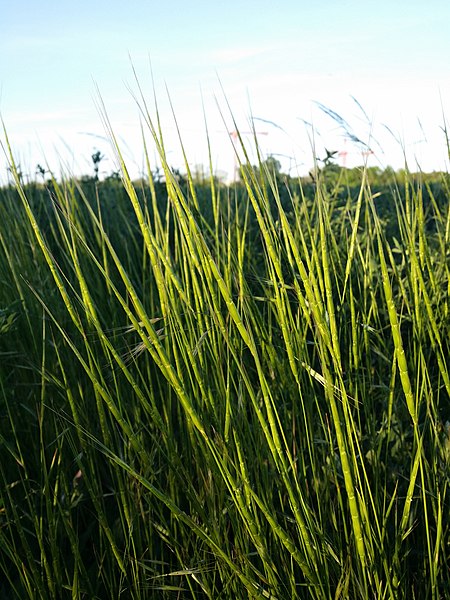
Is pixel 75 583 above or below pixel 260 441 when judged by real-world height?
below

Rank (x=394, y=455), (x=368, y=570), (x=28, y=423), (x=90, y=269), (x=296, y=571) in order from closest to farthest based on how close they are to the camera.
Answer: (x=368, y=570), (x=296, y=571), (x=394, y=455), (x=28, y=423), (x=90, y=269)

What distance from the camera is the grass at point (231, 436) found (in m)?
1.03

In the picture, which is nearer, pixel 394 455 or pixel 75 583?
pixel 75 583

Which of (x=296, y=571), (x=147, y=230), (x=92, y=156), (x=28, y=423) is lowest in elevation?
(x=296, y=571)

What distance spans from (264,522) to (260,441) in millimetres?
160

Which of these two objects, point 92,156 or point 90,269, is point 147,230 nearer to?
point 90,269

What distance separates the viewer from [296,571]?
4.32 ft

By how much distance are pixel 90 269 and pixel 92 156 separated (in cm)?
196

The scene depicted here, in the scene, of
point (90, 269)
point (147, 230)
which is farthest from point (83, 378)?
point (147, 230)

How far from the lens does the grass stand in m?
1.03

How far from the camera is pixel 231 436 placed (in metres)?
1.31

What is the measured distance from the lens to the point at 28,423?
5.49 feet

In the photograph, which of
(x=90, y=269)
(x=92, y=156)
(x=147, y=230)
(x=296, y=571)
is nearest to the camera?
(x=147, y=230)

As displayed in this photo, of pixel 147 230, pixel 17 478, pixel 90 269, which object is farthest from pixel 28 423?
Result: pixel 147 230
